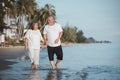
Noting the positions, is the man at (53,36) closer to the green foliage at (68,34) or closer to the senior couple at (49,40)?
the senior couple at (49,40)

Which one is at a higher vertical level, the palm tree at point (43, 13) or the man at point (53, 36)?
the palm tree at point (43, 13)

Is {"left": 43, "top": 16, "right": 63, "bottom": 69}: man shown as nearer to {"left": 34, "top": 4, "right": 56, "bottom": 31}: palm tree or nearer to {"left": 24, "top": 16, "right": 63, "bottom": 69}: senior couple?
{"left": 24, "top": 16, "right": 63, "bottom": 69}: senior couple

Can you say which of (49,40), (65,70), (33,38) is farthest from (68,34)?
(49,40)

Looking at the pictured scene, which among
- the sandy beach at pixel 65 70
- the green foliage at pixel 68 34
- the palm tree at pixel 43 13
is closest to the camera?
the sandy beach at pixel 65 70

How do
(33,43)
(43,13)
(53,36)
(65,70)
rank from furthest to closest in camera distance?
(43,13) < (33,43) < (65,70) < (53,36)

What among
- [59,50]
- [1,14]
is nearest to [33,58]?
[59,50]

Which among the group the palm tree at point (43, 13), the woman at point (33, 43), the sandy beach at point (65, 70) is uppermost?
the palm tree at point (43, 13)

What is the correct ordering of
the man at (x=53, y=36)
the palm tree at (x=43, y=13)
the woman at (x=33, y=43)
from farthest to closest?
the palm tree at (x=43, y=13) < the woman at (x=33, y=43) < the man at (x=53, y=36)

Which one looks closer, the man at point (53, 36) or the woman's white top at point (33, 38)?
the man at point (53, 36)

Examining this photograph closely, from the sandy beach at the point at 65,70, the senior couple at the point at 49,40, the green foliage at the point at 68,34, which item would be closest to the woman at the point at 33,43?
the senior couple at the point at 49,40

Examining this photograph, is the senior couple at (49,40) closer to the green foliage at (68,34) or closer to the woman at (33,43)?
the woman at (33,43)

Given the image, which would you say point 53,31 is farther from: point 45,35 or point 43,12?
point 43,12

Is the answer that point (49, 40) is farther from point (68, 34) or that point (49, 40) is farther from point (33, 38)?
point (68, 34)

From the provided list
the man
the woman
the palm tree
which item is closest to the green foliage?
the palm tree
